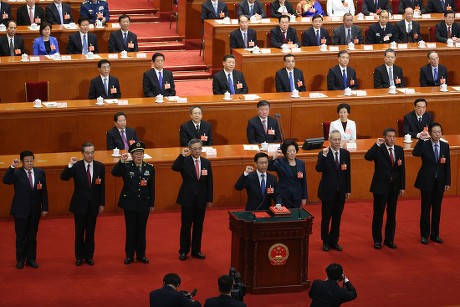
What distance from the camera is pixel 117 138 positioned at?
39.1 ft

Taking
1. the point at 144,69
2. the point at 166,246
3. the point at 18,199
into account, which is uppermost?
the point at 144,69

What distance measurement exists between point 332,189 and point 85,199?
259 cm

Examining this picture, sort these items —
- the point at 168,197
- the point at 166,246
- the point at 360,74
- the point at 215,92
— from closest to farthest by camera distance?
the point at 166,246 → the point at 168,197 → the point at 215,92 → the point at 360,74

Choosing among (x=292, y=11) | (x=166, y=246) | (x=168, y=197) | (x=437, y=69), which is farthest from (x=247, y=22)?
(x=166, y=246)

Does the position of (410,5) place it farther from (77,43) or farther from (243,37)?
(77,43)

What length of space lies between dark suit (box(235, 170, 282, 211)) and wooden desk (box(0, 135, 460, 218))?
161cm

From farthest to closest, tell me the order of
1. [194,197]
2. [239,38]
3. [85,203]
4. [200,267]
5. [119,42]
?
1. [239,38]
2. [119,42]
3. [194,197]
4. [200,267]
5. [85,203]

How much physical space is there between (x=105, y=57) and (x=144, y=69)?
1.93 feet

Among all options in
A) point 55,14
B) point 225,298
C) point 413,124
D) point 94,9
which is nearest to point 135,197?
point 225,298

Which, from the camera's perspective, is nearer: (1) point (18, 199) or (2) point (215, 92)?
(1) point (18, 199)

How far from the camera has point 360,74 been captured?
50.0ft

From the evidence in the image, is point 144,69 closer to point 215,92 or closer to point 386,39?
point 215,92

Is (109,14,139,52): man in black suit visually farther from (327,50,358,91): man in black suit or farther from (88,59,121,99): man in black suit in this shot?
(327,50,358,91): man in black suit

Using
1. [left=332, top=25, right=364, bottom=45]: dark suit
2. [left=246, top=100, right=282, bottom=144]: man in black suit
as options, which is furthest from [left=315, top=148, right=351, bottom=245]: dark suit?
[left=332, top=25, right=364, bottom=45]: dark suit
